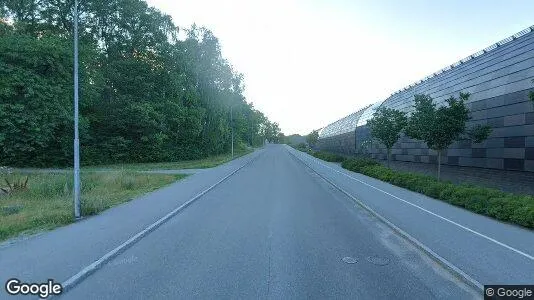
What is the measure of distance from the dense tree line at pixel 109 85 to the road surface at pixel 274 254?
69.4 feet

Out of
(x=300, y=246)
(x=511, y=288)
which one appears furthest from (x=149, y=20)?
(x=511, y=288)

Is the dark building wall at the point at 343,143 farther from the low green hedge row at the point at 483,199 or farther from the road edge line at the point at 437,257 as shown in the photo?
the road edge line at the point at 437,257

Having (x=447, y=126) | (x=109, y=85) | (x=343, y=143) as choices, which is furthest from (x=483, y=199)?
(x=343, y=143)

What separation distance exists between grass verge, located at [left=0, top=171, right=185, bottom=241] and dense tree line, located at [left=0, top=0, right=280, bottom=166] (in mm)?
9141

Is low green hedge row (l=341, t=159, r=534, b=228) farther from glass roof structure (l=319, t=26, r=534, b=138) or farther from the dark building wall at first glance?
the dark building wall

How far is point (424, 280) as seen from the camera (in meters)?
5.71

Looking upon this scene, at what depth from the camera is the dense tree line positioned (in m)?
26.9

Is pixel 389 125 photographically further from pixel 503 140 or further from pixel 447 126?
pixel 503 140

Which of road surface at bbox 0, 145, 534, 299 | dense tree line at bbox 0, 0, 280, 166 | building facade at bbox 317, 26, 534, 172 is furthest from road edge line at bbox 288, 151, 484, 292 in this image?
dense tree line at bbox 0, 0, 280, 166

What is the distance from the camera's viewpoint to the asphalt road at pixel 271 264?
5199 millimetres

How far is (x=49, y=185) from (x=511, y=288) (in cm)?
1679

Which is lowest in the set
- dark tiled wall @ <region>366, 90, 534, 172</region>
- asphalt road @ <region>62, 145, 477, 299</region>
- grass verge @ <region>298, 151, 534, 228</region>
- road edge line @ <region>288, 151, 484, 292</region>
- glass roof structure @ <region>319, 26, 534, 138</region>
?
asphalt road @ <region>62, 145, 477, 299</region>

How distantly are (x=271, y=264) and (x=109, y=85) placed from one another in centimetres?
3684

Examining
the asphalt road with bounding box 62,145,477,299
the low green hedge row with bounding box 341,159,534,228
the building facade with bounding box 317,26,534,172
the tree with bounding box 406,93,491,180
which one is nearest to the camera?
the asphalt road with bounding box 62,145,477,299
